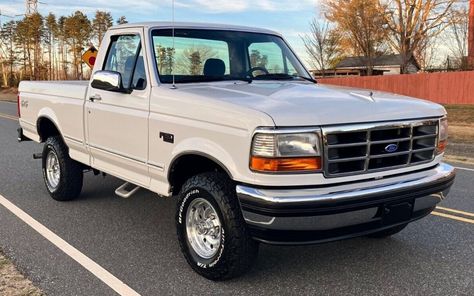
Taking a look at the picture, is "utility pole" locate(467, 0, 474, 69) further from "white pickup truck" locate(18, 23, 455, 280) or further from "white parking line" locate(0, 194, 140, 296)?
"white parking line" locate(0, 194, 140, 296)

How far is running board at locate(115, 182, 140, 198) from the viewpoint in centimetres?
512

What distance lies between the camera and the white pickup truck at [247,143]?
348 cm

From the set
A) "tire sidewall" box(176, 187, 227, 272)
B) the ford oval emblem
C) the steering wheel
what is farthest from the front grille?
the steering wheel

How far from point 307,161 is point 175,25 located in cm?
237

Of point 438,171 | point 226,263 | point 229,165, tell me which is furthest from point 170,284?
point 438,171

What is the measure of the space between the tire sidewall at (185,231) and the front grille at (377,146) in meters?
0.88

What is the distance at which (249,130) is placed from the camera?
Result: 3.52 m

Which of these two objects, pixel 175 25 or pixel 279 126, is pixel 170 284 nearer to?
pixel 279 126

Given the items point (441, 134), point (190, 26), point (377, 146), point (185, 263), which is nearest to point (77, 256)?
point (185, 263)

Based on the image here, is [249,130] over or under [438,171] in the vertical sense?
over

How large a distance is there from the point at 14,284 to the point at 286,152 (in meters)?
2.29

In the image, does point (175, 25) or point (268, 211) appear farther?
point (175, 25)

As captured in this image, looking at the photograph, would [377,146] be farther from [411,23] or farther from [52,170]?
[411,23]

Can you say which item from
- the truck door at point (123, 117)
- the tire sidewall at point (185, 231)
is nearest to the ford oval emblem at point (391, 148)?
the tire sidewall at point (185, 231)
